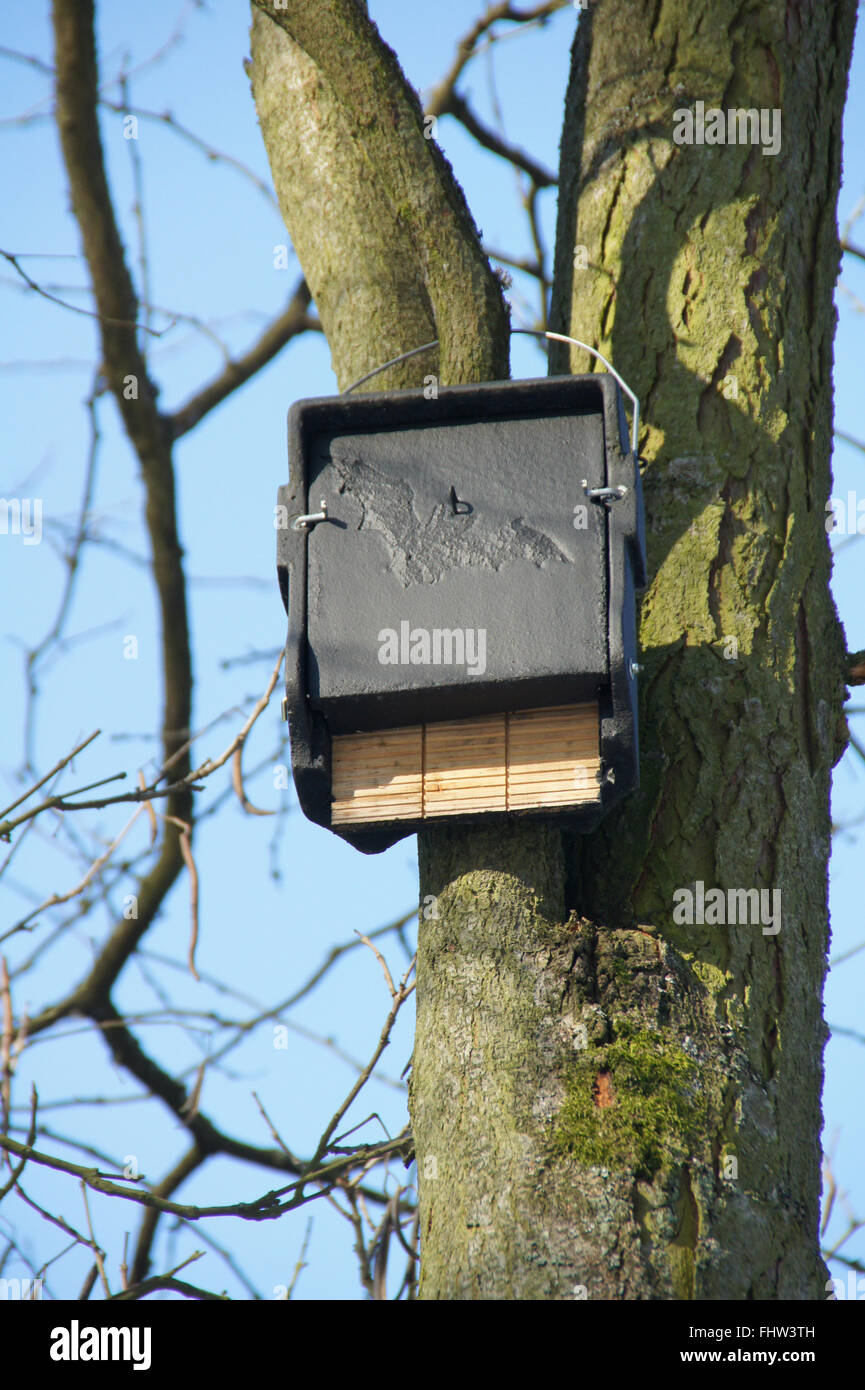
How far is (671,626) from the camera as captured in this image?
2.13m

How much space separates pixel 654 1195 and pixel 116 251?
3.00 m

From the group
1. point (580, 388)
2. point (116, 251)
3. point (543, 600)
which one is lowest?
point (543, 600)

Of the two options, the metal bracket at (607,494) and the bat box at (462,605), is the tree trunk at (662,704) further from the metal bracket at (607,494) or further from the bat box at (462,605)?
the metal bracket at (607,494)

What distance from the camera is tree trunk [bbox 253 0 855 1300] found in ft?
5.64

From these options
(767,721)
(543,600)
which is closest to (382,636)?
(543,600)

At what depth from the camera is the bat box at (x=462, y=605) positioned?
6.27 feet

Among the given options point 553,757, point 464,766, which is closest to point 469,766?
point 464,766

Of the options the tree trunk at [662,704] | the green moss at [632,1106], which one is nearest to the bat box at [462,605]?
the tree trunk at [662,704]

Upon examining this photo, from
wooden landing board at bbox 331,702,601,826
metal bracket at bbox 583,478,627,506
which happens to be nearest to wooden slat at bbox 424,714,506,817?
wooden landing board at bbox 331,702,601,826

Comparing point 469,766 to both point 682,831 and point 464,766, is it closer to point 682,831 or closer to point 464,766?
point 464,766

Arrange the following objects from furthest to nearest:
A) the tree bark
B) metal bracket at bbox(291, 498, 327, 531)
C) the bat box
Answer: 1. metal bracket at bbox(291, 498, 327, 531)
2. the bat box
3. the tree bark

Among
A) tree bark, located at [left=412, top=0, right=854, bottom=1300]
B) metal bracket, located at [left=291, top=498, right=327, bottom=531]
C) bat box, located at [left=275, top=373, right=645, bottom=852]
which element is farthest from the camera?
metal bracket, located at [left=291, top=498, right=327, bottom=531]

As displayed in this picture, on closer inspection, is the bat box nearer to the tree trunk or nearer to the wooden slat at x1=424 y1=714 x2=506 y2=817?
the wooden slat at x1=424 y1=714 x2=506 y2=817
